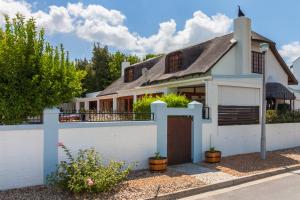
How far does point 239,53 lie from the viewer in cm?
1753

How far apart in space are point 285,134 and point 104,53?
27.9 meters

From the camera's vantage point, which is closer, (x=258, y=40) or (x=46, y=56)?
(x=46, y=56)

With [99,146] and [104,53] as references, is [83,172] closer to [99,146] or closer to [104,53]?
[99,146]

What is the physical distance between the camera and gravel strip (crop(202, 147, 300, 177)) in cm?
Answer: 1091

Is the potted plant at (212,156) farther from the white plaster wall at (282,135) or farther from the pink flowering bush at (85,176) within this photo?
the white plaster wall at (282,135)

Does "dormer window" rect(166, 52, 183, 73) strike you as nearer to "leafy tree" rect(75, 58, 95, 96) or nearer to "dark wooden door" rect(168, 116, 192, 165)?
"dark wooden door" rect(168, 116, 192, 165)

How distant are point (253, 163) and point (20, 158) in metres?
8.56

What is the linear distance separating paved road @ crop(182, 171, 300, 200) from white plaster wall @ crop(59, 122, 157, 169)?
10.0 feet

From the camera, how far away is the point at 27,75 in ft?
28.3

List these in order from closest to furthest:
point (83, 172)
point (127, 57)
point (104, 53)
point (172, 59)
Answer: point (83, 172)
point (172, 59)
point (104, 53)
point (127, 57)

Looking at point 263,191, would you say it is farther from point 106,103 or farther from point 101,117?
point 106,103

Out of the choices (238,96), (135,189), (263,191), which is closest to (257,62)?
(238,96)

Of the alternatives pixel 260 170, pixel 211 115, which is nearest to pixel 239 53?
pixel 211 115

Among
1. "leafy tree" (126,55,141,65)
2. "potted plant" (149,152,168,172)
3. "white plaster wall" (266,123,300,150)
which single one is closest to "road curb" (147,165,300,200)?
"potted plant" (149,152,168,172)
